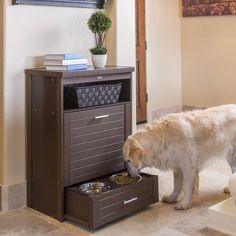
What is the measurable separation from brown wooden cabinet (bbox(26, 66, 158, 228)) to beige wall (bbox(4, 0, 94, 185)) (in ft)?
0.24

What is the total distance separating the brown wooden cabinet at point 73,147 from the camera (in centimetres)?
284

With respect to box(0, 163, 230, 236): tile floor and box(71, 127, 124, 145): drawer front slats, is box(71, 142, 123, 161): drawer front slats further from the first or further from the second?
box(0, 163, 230, 236): tile floor

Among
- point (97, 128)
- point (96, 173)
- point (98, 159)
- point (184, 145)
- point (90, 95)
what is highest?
point (90, 95)

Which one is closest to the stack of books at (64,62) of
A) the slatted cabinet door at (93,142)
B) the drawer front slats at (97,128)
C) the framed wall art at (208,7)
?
the slatted cabinet door at (93,142)

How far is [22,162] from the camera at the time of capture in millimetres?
3162

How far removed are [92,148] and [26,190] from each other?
0.61 m

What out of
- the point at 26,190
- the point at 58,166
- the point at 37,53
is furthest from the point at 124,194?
the point at 37,53

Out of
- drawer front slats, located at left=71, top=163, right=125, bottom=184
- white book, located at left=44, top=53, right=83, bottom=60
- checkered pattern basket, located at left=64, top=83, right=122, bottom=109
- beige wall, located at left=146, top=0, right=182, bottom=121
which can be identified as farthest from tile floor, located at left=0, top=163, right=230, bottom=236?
beige wall, located at left=146, top=0, right=182, bottom=121

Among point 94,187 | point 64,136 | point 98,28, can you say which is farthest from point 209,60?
point 64,136

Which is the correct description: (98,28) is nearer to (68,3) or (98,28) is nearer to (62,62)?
(68,3)

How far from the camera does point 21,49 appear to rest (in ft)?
10.0

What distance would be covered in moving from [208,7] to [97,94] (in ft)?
12.0

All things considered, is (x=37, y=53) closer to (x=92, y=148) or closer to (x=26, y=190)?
(x=92, y=148)

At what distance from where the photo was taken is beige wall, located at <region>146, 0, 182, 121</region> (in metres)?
6.05
